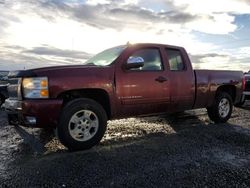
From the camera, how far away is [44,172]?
423cm

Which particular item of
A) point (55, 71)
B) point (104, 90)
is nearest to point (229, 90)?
point (104, 90)

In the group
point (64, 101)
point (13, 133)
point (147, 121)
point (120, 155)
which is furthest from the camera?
point (147, 121)

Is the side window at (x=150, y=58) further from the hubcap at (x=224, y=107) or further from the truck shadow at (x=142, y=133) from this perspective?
the hubcap at (x=224, y=107)

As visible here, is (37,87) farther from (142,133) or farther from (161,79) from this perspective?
(142,133)

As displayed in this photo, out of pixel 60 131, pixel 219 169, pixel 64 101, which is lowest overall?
pixel 219 169

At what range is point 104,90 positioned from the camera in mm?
5598

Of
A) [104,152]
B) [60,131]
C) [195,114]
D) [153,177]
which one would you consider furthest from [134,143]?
[195,114]

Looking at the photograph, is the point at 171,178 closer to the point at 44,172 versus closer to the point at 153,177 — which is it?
the point at 153,177

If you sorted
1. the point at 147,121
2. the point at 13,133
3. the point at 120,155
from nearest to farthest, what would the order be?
the point at 120,155, the point at 13,133, the point at 147,121

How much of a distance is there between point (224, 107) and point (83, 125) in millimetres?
4181

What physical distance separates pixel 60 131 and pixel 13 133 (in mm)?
2115

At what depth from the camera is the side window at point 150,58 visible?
6315mm

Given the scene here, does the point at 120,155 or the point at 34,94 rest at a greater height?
the point at 34,94

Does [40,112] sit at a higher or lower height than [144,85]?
lower
